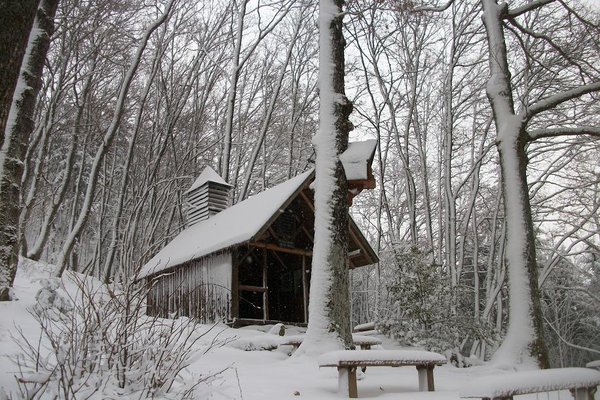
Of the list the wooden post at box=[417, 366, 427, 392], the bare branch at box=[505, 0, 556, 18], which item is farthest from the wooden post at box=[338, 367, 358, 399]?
the bare branch at box=[505, 0, 556, 18]

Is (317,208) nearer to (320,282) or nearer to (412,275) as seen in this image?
(320,282)

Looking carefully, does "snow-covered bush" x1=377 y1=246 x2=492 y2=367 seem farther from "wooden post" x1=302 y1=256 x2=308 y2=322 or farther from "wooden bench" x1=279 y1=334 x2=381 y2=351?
"wooden post" x1=302 y1=256 x2=308 y2=322

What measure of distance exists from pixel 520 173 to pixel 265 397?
5941mm

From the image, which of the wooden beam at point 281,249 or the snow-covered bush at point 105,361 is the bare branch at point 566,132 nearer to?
the wooden beam at point 281,249

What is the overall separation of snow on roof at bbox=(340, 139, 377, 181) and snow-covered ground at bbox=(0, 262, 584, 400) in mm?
3272

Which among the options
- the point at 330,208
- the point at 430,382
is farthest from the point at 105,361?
the point at 330,208

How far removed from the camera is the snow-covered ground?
18.7 ft

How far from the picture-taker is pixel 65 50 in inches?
630

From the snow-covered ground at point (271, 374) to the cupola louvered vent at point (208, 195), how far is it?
8.07 meters

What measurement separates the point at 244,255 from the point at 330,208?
198 inches

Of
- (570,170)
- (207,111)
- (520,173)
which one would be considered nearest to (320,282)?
Result: (520,173)

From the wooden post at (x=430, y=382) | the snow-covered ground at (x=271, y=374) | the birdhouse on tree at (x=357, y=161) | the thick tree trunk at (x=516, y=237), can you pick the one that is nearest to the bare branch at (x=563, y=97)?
the thick tree trunk at (x=516, y=237)

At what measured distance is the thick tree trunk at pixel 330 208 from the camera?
815cm

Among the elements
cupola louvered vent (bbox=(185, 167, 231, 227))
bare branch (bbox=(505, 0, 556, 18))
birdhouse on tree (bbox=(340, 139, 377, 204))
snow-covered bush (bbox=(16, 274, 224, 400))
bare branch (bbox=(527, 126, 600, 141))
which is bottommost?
snow-covered bush (bbox=(16, 274, 224, 400))
